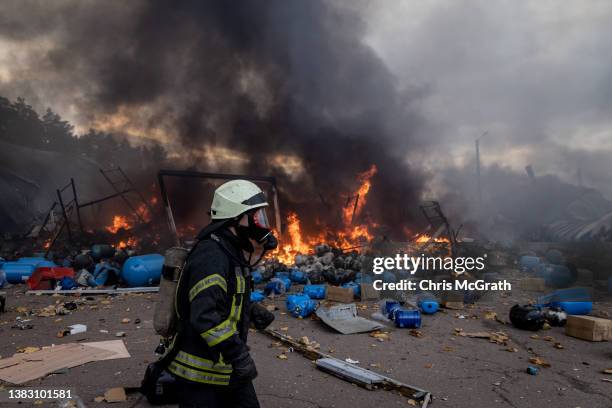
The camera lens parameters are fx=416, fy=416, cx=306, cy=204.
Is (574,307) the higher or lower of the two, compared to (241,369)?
higher

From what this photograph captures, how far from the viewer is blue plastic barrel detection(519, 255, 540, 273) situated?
1302cm

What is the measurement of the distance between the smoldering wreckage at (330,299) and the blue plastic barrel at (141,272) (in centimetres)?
3

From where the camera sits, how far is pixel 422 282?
10.4 metres

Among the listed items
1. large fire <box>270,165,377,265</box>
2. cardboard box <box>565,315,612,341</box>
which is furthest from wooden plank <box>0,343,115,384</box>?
large fire <box>270,165,377,265</box>

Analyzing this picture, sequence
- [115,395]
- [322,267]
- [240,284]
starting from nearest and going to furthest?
[240,284]
[115,395]
[322,267]

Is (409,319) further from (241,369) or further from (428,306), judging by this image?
(241,369)

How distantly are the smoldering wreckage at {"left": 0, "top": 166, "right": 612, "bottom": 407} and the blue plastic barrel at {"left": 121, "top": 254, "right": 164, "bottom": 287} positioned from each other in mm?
25

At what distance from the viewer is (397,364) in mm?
5383

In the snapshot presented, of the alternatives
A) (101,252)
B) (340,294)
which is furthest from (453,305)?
(101,252)

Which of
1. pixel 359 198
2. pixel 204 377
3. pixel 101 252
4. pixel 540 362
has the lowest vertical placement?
pixel 540 362

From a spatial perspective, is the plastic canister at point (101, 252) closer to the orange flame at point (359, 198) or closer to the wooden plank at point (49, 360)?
the wooden plank at point (49, 360)

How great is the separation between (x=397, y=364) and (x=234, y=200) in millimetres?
3819

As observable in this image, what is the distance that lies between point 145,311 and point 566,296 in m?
8.30

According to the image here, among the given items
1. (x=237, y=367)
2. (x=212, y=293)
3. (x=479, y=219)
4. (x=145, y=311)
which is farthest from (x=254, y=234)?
(x=479, y=219)
